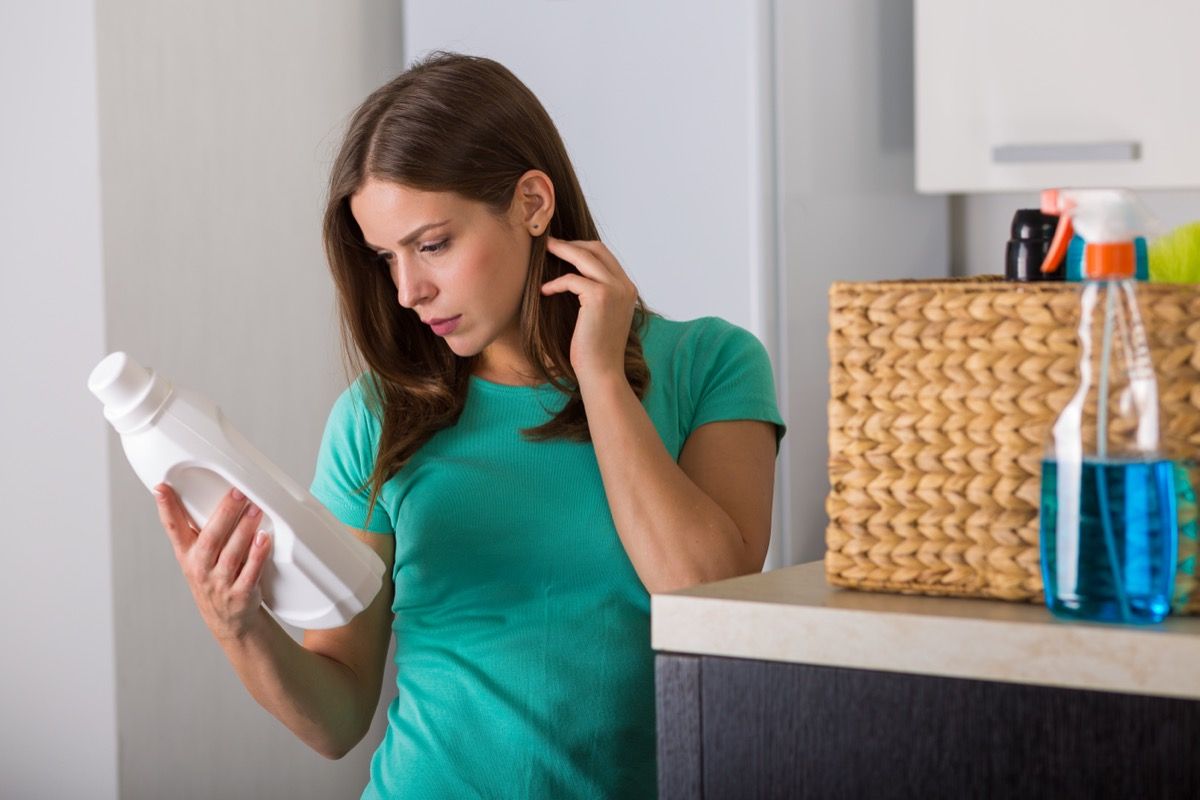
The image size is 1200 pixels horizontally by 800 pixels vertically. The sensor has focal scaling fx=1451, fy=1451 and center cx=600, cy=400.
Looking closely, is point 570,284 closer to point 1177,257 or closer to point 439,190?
point 439,190

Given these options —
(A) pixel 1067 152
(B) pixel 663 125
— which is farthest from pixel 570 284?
(A) pixel 1067 152

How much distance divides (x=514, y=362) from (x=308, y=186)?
0.94m

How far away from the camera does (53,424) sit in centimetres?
180

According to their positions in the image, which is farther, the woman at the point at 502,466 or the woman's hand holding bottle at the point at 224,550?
the woman at the point at 502,466

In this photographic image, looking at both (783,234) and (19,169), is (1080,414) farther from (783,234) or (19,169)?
(19,169)

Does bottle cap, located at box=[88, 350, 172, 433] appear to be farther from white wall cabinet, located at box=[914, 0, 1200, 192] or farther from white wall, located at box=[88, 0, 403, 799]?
white wall cabinet, located at box=[914, 0, 1200, 192]

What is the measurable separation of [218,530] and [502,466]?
32 cm

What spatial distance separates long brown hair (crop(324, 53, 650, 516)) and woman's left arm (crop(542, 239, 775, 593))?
82 millimetres

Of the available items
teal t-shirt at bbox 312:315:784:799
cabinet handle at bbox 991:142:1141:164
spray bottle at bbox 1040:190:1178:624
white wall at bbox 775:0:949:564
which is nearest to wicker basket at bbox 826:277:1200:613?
spray bottle at bbox 1040:190:1178:624

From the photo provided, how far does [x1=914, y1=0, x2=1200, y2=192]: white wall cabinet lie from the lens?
1967 millimetres

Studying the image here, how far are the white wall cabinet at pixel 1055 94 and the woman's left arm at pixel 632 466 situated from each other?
1.07m

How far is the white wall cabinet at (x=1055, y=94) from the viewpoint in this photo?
197 cm

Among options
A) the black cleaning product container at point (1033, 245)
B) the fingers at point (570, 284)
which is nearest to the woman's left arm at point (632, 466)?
the fingers at point (570, 284)

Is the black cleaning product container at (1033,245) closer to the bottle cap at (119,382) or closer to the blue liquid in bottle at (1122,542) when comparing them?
the blue liquid in bottle at (1122,542)
